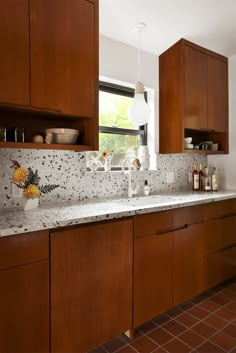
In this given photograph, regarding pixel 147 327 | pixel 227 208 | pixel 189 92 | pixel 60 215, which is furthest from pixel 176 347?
pixel 189 92

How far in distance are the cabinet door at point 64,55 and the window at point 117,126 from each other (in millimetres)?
623

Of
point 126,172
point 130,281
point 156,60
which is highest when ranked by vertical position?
point 156,60

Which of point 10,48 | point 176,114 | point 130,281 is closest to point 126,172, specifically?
point 176,114

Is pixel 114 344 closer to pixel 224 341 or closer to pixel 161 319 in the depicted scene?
pixel 161 319

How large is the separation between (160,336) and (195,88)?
2190 millimetres

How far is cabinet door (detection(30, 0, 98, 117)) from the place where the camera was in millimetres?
1455

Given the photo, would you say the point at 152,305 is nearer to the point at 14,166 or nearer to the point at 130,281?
the point at 130,281

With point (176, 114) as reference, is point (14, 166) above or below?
below

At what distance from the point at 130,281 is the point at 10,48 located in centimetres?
159

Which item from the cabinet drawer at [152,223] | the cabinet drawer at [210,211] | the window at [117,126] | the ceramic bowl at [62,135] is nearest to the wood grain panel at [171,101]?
the window at [117,126]

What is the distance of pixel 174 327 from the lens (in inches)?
71.4

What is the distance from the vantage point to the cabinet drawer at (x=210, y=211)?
6.99 feet

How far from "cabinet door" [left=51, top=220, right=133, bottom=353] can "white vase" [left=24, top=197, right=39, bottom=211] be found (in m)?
0.46

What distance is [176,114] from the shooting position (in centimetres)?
241
